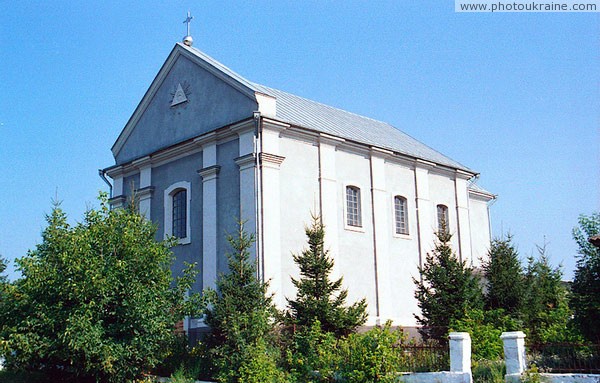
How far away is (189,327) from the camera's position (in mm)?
22125

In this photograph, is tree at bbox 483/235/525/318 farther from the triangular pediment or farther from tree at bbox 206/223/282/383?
the triangular pediment

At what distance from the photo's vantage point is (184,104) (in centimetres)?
2497

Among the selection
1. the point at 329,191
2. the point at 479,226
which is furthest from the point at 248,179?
the point at 479,226

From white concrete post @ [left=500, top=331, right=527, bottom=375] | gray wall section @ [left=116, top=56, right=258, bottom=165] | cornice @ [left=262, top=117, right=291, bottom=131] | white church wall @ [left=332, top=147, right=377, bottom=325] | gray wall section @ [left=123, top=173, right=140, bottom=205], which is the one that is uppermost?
gray wall section @ [left=116, top=56, right=258, bottom=165]

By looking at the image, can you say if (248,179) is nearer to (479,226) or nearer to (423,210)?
(423,210)

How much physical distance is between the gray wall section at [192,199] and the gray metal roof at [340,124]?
11.1 feet

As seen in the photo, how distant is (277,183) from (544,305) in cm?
1025

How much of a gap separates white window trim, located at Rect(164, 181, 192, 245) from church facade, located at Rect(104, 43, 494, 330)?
0.14 feet

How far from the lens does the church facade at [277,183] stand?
850 inches

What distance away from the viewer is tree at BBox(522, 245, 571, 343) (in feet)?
68.7

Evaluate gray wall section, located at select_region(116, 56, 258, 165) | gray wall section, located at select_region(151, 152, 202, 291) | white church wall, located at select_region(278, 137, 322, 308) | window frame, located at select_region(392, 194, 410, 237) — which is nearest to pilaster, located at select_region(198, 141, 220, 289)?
gray wall section, located at select_region(151, 152, 202, 291)

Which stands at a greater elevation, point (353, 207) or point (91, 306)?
point (353, 207)

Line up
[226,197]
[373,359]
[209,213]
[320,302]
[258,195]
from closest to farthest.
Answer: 1. [373,359]
2. [320,302]
3. [258,195]
4. [226,197]
5. [209,213]

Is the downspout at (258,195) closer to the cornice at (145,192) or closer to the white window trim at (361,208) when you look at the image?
the white window trim at (361,208)
